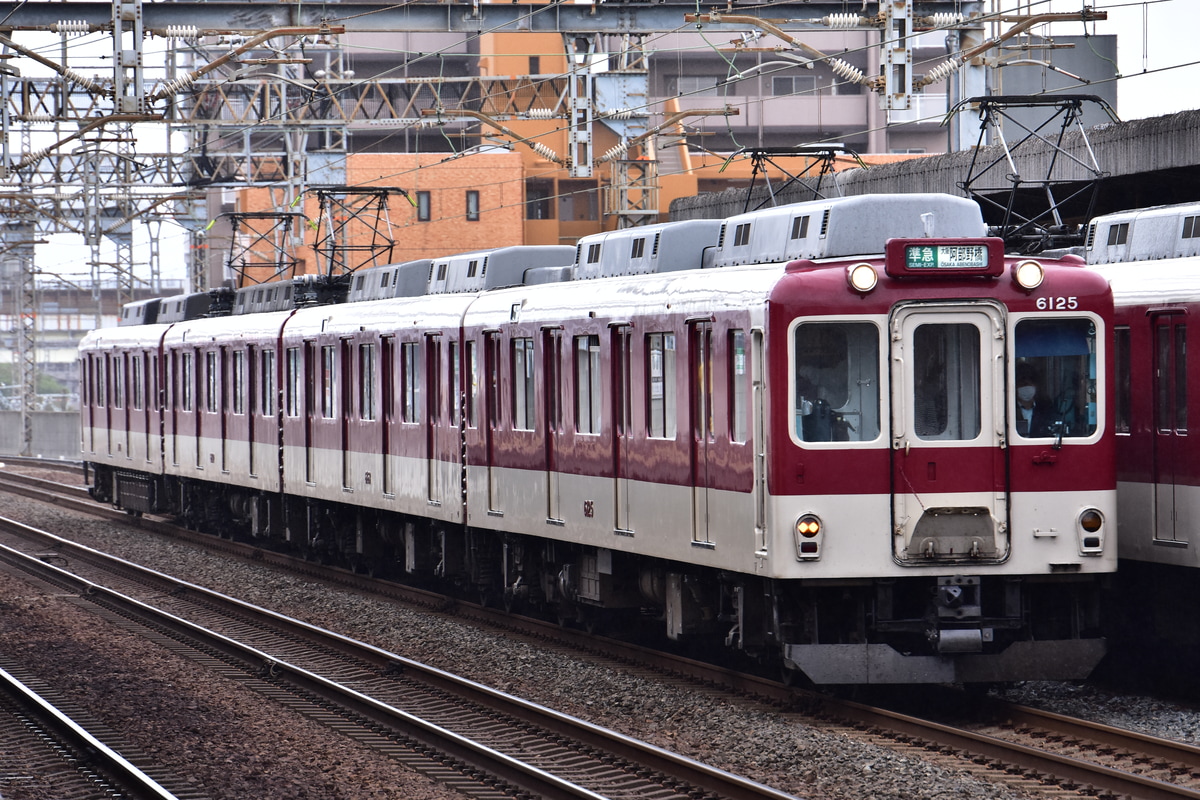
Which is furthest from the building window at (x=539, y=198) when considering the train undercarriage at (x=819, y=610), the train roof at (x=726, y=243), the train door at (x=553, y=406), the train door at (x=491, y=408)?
the train door at (x=553, y=406)

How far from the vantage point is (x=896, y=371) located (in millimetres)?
10820

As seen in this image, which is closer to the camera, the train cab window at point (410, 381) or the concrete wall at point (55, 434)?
the train cab window at point (410, 381)

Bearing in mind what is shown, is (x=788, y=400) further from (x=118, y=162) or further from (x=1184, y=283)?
(x=118, y=162)

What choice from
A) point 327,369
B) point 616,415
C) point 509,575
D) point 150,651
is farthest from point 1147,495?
point 327,369

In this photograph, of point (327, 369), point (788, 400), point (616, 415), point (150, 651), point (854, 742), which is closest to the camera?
point (854, 742)

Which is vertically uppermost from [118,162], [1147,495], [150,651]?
[118,162]

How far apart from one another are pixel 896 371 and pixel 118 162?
32.8 meters

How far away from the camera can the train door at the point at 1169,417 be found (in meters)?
11.3

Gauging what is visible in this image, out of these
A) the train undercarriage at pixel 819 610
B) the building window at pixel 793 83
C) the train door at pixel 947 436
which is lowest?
the train undercarriage at pixel 819 610

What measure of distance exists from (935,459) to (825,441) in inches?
26.9

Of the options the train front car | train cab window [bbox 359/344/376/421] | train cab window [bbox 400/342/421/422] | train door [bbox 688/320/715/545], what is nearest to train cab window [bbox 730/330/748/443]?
train door [bbox 688/320/715/545]

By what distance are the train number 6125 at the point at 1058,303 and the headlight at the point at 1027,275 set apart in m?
0.11

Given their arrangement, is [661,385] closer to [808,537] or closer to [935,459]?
[808,537]

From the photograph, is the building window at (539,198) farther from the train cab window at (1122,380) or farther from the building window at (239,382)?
the train cab window at (1122,380)
